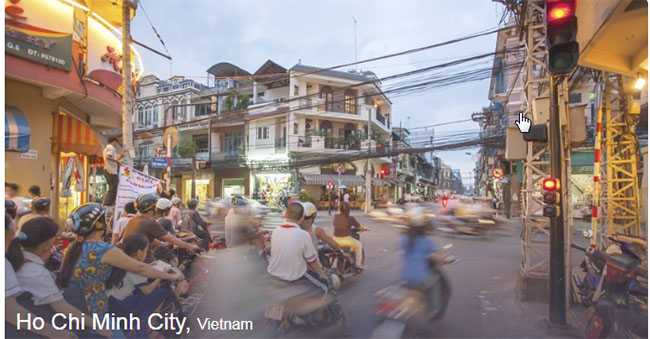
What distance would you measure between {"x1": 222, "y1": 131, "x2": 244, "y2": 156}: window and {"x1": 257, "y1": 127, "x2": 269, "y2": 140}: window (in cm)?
190

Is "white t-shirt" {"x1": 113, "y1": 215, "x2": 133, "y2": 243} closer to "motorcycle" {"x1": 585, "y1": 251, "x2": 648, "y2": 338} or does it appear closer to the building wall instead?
the building wall

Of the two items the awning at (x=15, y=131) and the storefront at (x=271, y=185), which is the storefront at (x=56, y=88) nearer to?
the awning at (x=15, y=131)

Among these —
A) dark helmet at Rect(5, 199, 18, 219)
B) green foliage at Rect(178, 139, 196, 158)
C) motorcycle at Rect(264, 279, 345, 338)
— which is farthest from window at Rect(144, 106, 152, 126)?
motorcycle at Rect(264, 279, 345, 338)

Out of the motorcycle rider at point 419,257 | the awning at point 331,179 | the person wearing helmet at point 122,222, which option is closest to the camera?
the motorcycle rider at point 419,257

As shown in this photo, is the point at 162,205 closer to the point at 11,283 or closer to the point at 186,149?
the point at 11,283

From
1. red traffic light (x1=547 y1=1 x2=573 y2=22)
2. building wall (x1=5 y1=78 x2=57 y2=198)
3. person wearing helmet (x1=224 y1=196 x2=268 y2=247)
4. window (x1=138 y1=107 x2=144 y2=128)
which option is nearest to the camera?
red traffic light (x1=547 y1=1 x2=573 y2=22)

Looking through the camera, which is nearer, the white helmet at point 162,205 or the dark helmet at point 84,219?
the dark helmet at point 84,219

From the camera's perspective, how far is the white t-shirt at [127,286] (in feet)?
10.2

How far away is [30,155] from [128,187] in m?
4.44

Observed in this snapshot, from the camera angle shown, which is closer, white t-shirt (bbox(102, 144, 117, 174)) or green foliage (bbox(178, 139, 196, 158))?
white t-shirt (bbox(102, 144, 117, 174))

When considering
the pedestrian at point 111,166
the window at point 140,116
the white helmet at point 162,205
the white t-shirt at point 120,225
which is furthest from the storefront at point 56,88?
the window at point 140,116

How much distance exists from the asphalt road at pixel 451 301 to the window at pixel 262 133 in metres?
23.1

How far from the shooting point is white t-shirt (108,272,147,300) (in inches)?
122

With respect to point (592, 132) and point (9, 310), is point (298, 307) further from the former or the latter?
point (592, 132)
